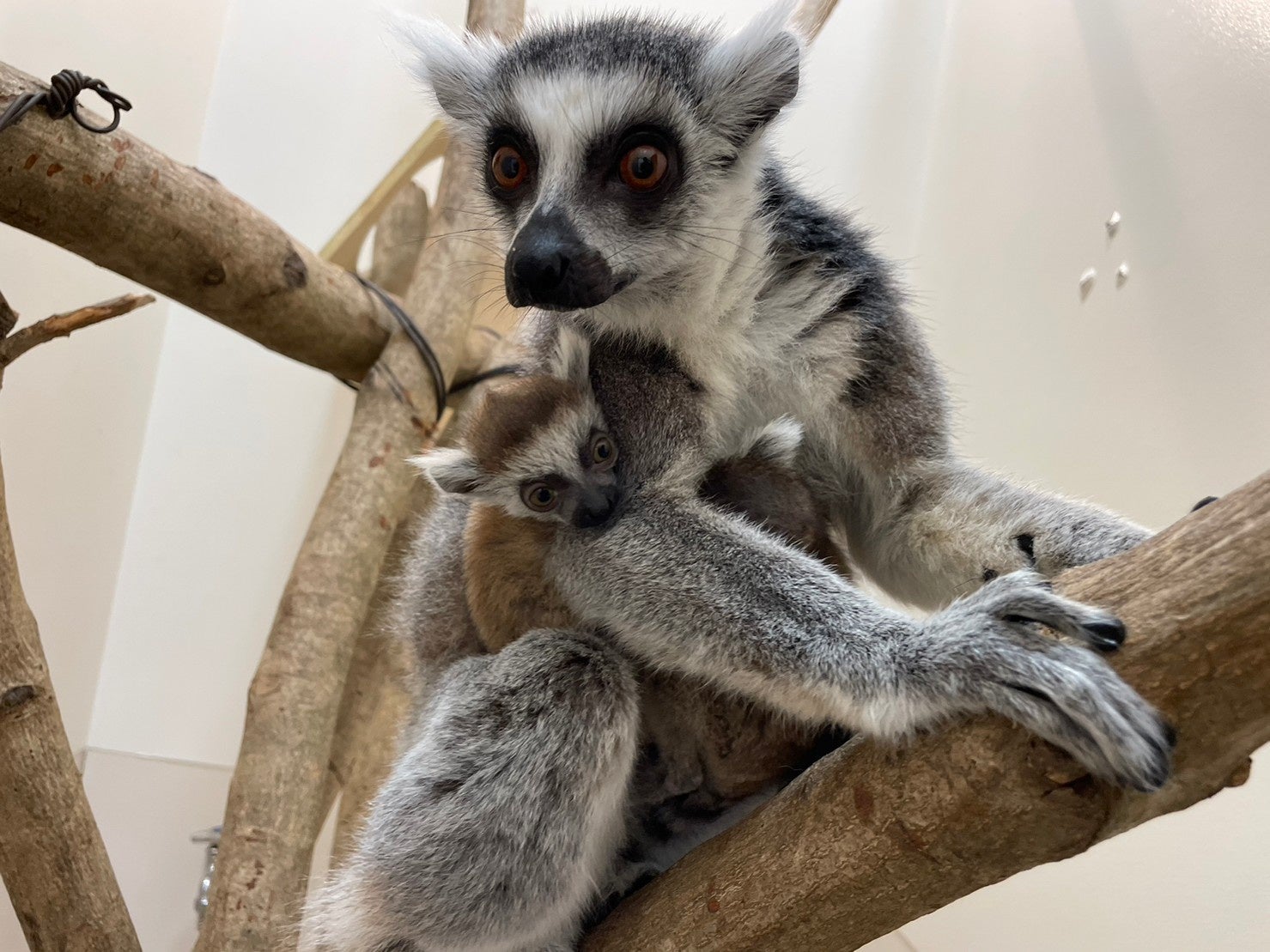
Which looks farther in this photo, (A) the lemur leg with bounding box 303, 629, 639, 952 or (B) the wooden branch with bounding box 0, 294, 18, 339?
(B) the wooden branch with bounding box 0, 294, 18, 339

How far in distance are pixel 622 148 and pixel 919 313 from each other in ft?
4.99

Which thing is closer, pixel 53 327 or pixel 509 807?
pixel 509 807

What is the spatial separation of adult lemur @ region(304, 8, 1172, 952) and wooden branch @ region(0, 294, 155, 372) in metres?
0.91

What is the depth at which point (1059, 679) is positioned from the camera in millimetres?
1322

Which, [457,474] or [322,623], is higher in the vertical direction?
[322,623]

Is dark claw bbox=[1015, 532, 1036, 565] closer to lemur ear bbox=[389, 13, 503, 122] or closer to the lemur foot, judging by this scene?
the lemur foot

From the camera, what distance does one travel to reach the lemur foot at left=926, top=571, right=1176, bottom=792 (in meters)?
1.25

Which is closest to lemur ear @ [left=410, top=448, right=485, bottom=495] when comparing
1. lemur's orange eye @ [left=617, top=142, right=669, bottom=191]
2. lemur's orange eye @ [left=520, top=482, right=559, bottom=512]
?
lemur's orange eye @ [left=520, top=482, right=559, bottom=512]

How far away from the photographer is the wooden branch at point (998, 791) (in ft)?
3.96

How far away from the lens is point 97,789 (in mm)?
4297

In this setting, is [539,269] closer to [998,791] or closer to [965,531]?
[965,531]

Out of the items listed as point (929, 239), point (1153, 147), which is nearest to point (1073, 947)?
point (1153, 147)

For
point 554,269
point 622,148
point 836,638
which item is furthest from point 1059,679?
point 622,148

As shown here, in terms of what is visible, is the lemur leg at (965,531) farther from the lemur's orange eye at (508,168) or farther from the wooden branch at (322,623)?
the wooden branch at (322,623)
